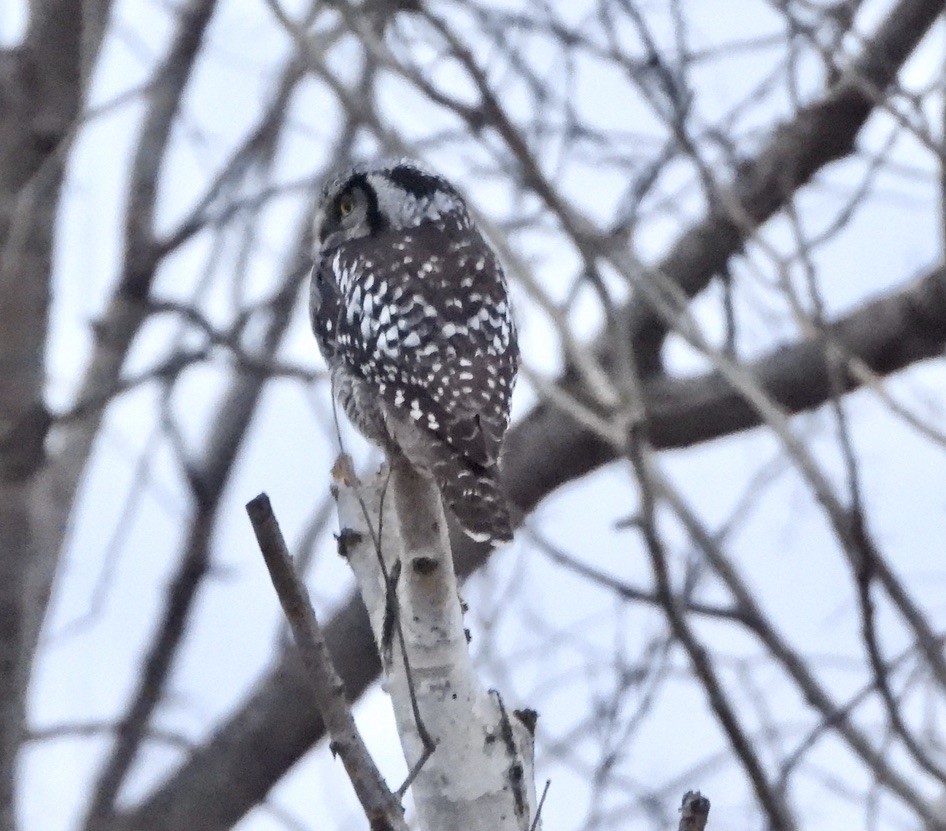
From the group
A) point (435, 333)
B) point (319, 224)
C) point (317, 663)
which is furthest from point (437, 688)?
point (319, 224)

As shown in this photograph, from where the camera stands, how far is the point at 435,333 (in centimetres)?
324

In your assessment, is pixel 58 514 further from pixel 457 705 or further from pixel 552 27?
pixel 457 705

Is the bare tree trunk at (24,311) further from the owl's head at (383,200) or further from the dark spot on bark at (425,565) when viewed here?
the dark spot on bark at (425,565)

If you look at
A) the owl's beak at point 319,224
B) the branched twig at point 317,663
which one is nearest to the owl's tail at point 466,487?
the branched twig at point 317,663

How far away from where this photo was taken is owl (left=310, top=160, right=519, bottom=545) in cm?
286

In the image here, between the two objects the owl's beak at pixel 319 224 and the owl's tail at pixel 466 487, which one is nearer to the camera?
the owl's tail at pixel 466 487

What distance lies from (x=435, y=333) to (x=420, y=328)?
3 cm

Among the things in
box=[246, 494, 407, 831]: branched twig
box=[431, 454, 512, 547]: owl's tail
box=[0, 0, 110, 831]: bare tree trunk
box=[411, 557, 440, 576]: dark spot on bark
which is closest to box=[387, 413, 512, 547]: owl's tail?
box=[431, 454, 512, 547]: owl's tail

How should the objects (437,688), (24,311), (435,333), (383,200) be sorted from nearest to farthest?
(437,688), (435,333), (383,200), (24,311)

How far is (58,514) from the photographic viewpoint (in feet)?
19.2

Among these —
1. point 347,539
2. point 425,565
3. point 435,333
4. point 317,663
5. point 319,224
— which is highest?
point 319,224

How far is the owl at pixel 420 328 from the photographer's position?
2.86 meters

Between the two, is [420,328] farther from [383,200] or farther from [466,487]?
[383,200]

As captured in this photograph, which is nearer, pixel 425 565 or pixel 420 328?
pixel 425 565
